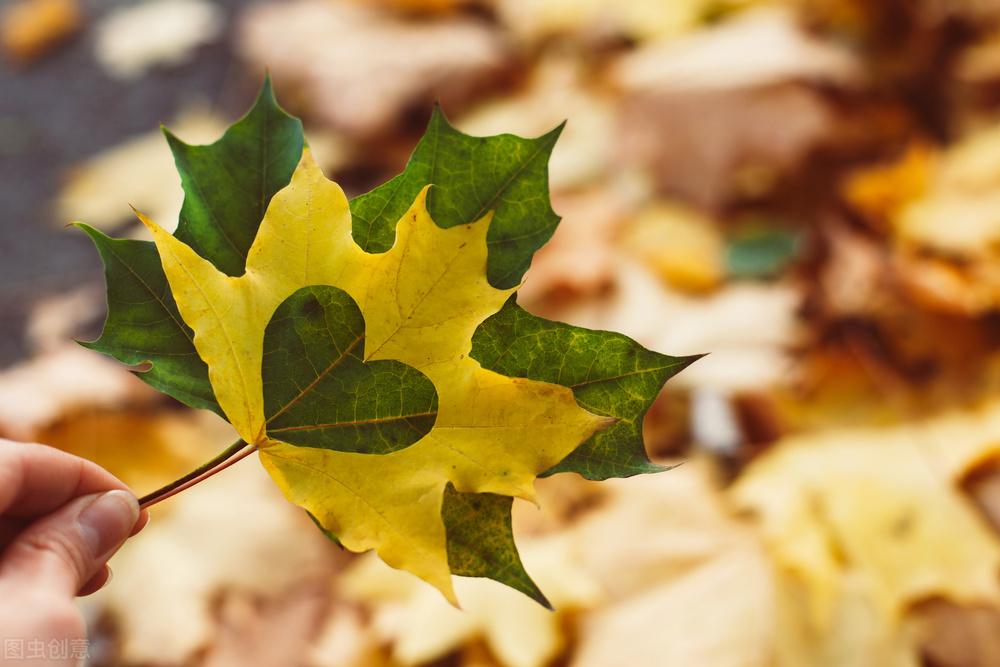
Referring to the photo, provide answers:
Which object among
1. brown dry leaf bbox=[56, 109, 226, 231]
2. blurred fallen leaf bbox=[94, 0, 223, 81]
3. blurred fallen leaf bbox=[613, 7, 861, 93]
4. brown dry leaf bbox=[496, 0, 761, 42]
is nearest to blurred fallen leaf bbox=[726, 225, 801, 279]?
blurred fallen leaf bbox=[613, 7, 861, 93]

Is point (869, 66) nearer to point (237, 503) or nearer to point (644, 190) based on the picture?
point (644, 190)

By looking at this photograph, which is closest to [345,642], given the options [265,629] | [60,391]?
[265,629]

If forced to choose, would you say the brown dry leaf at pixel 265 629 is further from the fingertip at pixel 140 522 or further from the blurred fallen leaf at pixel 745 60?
the blurred fallen leaf at pixel 745 60

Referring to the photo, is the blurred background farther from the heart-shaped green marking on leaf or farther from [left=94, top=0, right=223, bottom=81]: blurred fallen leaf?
the heart-shaped green marking on leaf

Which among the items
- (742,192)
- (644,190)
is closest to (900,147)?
(742,192)

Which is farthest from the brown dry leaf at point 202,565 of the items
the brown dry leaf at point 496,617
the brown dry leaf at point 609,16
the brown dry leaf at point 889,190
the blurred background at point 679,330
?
the brown dry leaf at point 609,16
